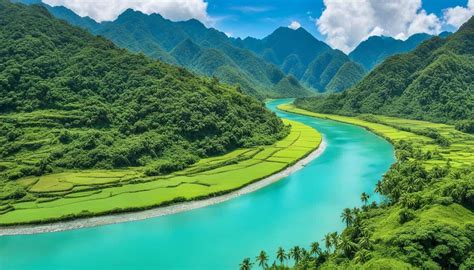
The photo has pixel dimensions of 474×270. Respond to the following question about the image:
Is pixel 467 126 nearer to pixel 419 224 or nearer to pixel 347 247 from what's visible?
pixel 419 224

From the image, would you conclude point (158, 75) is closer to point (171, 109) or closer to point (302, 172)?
point (171, 109)

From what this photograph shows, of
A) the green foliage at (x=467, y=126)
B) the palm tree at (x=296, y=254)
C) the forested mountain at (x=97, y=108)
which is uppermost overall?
the forested mountain at (x=97, y=108)

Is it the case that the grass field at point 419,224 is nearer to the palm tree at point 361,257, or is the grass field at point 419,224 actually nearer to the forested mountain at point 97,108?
the palm tree at point 361,257

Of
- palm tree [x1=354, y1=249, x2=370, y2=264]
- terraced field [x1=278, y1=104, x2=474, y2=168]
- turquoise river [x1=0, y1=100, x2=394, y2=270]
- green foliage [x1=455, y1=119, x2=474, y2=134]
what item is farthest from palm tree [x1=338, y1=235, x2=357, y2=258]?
green foliage [x1=455, y1=119, x2=474, y2=134]

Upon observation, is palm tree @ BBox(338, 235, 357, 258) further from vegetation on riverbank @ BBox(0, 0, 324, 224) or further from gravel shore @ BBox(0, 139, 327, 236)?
vegetation on riverbank @ BBox(0, 0, 324, 224)

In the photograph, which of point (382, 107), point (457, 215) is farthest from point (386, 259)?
point (382, 107)

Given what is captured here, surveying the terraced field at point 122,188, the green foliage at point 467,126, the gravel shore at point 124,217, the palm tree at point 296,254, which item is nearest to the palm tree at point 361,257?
the palm tree at point 296,254
